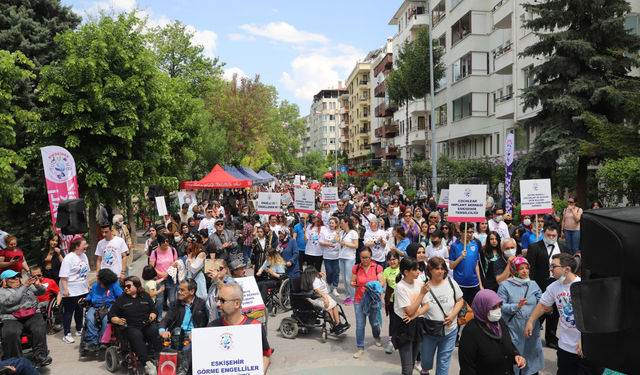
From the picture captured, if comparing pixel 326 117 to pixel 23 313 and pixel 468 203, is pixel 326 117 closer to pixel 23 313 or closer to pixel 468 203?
pixel 468 203

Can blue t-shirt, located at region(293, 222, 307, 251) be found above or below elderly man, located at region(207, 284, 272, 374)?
below

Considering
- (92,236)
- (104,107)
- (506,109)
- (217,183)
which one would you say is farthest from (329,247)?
(506,109)

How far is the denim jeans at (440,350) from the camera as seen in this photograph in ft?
17.9

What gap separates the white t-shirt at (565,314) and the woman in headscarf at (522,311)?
411mm

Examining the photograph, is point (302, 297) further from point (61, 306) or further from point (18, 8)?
point (18, 8)

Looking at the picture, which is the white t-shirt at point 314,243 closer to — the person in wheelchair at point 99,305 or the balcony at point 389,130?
the person in wheelchair at point 99,305

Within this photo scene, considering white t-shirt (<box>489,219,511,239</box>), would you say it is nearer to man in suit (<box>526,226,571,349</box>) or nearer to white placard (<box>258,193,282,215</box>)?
man in suit (<box>526,226,571,349</box>)

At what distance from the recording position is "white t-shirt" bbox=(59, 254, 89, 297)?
838 centimetres

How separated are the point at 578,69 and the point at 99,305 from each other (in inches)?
680

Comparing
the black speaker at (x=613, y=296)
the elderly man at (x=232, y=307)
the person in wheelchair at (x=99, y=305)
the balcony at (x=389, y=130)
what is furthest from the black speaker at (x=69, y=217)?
the balcony at (x=389, y=130)

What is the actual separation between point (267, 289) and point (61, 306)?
4.04m

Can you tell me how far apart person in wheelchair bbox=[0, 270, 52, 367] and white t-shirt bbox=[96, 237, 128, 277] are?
80.0 inches

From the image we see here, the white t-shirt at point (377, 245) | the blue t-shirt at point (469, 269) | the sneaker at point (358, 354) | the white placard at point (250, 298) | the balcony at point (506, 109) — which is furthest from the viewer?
the balcony at point (506, 109)

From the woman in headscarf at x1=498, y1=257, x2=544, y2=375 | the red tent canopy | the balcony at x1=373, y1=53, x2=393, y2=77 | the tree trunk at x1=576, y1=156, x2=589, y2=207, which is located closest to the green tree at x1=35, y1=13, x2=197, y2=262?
the red tent canopy
